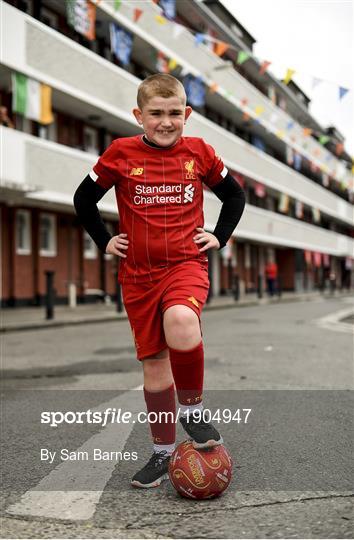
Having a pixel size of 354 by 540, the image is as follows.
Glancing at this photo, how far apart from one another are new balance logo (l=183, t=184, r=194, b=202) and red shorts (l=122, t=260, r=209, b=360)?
0.87 feet

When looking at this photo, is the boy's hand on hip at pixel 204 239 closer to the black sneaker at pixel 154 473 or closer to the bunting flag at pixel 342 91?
the black sneaker at pixel 154 473

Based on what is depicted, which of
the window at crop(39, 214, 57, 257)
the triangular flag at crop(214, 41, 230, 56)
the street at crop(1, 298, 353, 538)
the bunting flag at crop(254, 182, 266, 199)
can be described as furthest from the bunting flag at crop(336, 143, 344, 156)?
the street at crop(1, 298, 353, 538)

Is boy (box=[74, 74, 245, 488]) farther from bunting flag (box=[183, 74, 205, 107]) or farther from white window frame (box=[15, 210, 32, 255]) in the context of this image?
bunting flag (box=[183, 74, 205, 107])

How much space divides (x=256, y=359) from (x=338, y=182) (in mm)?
55728

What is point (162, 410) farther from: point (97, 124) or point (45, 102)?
point (97, 124)

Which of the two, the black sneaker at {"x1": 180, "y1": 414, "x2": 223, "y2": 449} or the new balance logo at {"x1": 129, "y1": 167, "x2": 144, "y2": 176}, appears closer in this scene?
the black sneaker at {"x1": 180, "y1": 414, "x2": 223, "y2": 449}

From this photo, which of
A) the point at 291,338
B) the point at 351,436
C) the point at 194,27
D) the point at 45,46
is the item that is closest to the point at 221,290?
the point at 194,27

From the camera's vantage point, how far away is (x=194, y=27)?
3447 cm

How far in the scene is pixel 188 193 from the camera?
314 cm

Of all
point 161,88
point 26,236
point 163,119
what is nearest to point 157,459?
point 163,119

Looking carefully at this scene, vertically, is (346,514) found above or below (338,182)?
below

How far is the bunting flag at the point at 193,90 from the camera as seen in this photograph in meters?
27.7

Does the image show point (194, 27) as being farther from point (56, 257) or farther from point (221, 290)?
point (56, 257)

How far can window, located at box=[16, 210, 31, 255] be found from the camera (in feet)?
71.7
